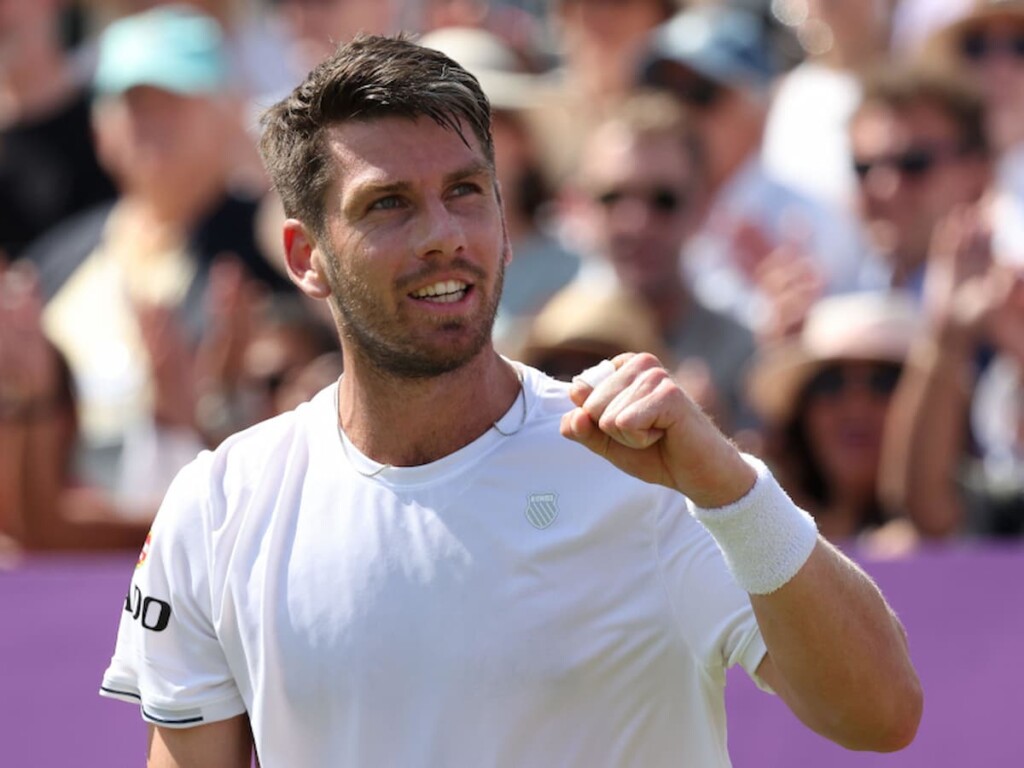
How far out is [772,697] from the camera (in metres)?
4.68

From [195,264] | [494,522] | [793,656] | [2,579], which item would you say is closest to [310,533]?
[494,522]

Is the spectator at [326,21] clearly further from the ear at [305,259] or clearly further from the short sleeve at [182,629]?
the short sleeve at [182,629]

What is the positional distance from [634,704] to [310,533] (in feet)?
1.84

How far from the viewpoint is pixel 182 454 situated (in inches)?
227

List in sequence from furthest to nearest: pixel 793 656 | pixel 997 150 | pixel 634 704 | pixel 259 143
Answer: pixel 997 150, pixel 259 143, pixel 634 704, pixel 793 656

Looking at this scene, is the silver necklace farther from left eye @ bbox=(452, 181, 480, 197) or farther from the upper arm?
the upper arm

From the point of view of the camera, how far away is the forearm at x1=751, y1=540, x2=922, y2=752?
239 centimetres

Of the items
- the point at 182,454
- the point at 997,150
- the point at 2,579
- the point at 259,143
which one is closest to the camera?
the point at 259,143

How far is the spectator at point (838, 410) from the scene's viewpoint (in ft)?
17.0

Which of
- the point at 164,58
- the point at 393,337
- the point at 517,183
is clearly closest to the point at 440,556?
the point at 393,337

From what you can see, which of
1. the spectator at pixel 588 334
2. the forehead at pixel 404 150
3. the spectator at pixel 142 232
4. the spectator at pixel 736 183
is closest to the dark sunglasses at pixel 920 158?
the spectator at pixel 736 183

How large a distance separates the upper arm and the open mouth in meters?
0.75

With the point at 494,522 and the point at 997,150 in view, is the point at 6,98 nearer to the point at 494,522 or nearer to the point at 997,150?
the point at 997,150

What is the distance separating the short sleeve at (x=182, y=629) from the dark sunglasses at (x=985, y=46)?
4.20 metres
